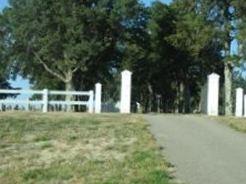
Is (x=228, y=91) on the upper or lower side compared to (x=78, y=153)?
upper

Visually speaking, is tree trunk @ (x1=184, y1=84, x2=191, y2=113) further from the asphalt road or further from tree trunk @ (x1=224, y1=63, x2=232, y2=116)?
the asphalt road

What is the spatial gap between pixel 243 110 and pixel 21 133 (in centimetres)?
2049

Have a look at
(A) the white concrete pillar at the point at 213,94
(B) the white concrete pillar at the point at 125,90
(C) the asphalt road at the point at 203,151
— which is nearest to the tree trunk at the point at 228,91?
(A) the white concrete pillar at the point at 213,94

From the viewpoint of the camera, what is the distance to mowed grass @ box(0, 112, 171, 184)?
13703 millimetres

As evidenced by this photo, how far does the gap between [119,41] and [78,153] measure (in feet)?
165

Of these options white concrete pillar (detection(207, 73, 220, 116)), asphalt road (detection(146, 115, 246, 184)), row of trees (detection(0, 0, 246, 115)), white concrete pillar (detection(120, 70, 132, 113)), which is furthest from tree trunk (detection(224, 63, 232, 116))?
asphalt road (detection(146, 115, 246, 184))

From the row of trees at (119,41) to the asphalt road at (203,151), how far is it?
29323mm

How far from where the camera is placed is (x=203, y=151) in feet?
55.3

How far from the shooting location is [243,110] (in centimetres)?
3800

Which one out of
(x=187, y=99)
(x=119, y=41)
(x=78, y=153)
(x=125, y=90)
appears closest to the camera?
(x=78, y=153)

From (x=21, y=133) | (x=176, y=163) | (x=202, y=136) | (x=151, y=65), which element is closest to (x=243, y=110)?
(x=202, y=136)

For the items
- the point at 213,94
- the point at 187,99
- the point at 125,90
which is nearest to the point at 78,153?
the point at 125,90

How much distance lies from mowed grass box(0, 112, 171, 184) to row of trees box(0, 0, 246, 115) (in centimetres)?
3183

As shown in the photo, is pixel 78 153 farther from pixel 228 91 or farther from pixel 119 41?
pixel 119 41
